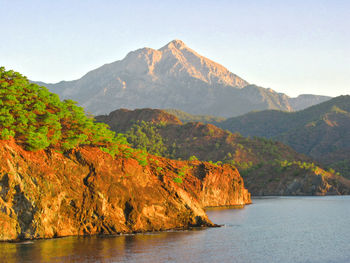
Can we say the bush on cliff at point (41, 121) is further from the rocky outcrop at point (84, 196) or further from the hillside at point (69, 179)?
the rocky outcrop at point (84, 196)

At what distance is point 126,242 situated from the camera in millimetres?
54875

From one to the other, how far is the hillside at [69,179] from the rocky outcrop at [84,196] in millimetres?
109

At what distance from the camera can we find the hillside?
53.4 meters

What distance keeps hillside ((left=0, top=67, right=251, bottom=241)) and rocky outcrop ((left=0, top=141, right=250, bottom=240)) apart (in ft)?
0.36

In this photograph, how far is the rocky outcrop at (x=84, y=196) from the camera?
173 ft

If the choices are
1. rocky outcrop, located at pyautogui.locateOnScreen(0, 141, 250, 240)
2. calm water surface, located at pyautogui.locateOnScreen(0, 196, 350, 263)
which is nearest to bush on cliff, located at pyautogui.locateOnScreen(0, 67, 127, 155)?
rocky outcrop, located at pyautogui.locateOnScreen(0, 141, 250, 240)

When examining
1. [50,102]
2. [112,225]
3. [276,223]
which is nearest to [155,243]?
[112,225]

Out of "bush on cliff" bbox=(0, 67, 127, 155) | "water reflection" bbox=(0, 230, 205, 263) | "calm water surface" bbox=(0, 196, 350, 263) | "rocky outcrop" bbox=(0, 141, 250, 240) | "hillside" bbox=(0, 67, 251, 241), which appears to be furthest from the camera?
"bush on cliff" bbox=(0, 67, 127, 155)

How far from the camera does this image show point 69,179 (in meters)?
58.8

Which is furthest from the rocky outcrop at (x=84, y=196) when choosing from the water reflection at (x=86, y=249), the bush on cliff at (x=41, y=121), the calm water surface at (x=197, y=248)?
the calm water surface at (x=197, y=248)

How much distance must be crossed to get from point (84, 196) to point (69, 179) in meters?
2.94

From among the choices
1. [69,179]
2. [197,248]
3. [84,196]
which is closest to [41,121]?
[69,179]

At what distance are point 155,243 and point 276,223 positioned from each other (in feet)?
128

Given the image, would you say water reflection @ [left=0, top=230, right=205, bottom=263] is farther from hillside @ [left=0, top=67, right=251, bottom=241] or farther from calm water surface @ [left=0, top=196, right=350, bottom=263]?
hillside @ [left=0, top=67, right=251, bottom=241]
